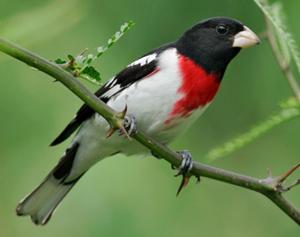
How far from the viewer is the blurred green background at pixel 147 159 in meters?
3.43

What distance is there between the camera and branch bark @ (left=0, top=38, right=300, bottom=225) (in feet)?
4.80

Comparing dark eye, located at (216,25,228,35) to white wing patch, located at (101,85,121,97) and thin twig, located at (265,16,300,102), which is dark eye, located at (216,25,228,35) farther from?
thin twig, located at (265,16,300,102)

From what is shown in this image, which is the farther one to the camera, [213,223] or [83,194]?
[213,223]

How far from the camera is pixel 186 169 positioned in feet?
7.57

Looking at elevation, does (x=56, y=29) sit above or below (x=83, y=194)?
above

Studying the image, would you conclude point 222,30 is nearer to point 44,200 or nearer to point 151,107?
point 151,107

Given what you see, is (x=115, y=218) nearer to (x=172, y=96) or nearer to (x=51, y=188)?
(x=51, y=188)

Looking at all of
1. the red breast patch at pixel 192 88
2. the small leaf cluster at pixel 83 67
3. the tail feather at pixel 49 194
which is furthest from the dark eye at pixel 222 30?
the small leaf cluster at pixel 83 67

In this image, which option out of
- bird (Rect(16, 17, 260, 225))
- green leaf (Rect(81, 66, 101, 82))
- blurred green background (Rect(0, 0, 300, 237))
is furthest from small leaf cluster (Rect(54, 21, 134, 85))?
blurred green background (Rect(0, 0, 300, 237))

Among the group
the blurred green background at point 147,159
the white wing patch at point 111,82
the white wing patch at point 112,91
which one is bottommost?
the blurred green background at point 147,159

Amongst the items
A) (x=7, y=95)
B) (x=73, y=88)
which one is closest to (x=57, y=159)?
(x=7, y=95)

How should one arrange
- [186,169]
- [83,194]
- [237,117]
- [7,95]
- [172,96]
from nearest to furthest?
1. [186,169]
2. [172,96]
3. [7,95]
4. [83,194]
5. [237,117]

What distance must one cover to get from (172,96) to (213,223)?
5.10 ft

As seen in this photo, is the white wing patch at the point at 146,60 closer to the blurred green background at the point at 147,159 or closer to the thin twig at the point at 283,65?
the blurred green background at the point at 147,159
